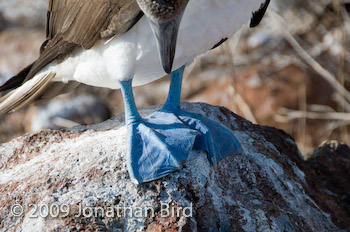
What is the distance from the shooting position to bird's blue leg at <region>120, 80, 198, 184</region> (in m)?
1.95

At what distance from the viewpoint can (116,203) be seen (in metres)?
1.87

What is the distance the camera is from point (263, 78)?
15.8 feet

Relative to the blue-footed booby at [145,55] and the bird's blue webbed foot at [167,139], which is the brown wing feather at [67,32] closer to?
the blue-footed booby at [145,55]

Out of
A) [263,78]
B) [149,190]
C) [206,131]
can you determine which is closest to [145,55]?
[206,131]

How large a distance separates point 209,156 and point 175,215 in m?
0.34

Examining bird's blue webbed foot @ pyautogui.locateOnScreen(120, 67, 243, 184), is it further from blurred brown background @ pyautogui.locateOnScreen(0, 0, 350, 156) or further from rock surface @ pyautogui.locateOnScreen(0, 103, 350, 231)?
blurred brown background @ pyautogui.locateOnScreen(0, 0, 350, 156)

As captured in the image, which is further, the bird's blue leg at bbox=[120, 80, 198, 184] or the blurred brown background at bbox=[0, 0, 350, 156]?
the blurred brown background at bbox=[0, 0, 350, 156]

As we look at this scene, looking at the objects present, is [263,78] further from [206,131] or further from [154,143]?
[154,143]

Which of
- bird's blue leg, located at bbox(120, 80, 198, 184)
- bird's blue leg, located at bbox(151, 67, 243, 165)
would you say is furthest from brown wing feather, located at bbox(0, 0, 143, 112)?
bird's blue leg, located at bbox(151, 67, 243, 165)

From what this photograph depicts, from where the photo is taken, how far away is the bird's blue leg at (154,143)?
195cm

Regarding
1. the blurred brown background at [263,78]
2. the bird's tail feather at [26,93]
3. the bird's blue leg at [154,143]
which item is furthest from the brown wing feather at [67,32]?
the blurred brown background at [263,78]

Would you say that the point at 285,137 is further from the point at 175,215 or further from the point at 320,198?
the point at 175,215

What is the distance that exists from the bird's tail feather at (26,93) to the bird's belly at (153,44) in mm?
303

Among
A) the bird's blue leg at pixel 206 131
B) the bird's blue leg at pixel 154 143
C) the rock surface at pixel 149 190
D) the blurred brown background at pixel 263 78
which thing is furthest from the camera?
the blurred brown background at pixel 263 78
